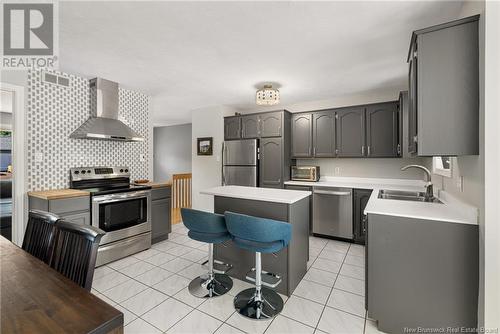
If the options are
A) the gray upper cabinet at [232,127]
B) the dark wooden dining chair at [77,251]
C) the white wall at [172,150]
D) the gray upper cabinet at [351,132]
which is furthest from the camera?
the white wall at [172,150]

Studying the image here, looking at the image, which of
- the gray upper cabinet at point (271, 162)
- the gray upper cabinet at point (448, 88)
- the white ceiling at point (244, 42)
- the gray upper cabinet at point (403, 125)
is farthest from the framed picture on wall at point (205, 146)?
the gray upper cabinet at point (448, 88)

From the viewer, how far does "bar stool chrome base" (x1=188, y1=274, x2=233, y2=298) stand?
2.22 m

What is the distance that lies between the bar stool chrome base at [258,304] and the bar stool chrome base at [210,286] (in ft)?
0.65

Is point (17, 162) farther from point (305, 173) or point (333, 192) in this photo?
point (333, 192)

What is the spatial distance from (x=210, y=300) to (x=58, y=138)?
2.92m

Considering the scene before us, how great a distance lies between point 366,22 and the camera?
6.65 feet

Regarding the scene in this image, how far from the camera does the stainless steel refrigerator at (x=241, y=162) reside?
4.48m

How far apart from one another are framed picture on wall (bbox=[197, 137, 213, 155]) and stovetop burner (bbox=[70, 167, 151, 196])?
1.80m

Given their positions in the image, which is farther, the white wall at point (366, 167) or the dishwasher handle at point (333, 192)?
the white wall at point (366, 167)

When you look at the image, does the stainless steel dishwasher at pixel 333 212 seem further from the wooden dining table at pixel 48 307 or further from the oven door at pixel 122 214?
the wooden dining table at pixel 48 307

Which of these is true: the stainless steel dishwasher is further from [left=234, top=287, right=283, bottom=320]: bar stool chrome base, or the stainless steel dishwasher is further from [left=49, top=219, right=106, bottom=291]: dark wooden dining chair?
[left=49, top=219, right=106, bottom=291]: dark wooden dining chair

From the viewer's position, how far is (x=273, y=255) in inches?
90.0

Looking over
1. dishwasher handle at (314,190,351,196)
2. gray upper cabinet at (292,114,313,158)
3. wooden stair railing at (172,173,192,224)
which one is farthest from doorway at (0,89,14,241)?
dishwasher handle at (314,190,351,196)

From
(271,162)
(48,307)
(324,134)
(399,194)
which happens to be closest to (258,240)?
(48,307)
